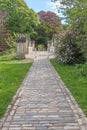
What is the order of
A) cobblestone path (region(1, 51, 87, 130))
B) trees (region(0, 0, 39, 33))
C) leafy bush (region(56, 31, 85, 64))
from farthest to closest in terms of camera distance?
trees (region(0, 0, 39, 33))
leafy bush (region(56, 31, 85, 64))
cobblestone path (region(1, 51, 87, 130))

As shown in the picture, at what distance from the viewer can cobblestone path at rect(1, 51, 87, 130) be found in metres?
7.37

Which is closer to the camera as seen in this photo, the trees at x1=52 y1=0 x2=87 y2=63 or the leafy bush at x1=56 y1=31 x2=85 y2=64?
the trees at x1=52 y1=0 x2=87 y2=63

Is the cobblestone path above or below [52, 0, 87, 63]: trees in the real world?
below

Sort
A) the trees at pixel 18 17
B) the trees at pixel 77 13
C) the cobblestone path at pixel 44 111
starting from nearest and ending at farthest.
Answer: the cobblestone path at pixel 44 111 < the trees at pixel 77 13 < the trees at pixel 18 17

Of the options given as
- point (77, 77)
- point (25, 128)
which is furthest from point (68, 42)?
point (25, 128)

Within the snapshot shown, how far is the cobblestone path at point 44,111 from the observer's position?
7.37 metres

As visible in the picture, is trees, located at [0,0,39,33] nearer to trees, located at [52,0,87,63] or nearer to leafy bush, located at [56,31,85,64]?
leafy bush, located at [56,31,85,64]

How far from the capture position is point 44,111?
8688 millimetres

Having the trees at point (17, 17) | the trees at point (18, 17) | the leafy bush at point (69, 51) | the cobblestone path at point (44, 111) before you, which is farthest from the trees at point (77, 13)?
the trees at point (18, 17)

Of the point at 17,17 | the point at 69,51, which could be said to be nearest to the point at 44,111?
the point at 69,51

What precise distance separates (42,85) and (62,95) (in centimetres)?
259

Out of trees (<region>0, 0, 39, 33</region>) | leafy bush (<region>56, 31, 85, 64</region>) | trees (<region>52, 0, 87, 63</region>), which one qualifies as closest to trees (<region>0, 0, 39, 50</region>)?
trees (<region>0, 0, 39, 33</region>)

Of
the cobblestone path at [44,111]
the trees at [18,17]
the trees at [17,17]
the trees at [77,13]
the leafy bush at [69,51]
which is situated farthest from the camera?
the trees at [18,17]

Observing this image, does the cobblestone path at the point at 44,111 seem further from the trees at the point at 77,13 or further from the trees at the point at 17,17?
the trees at the point at 17,17
